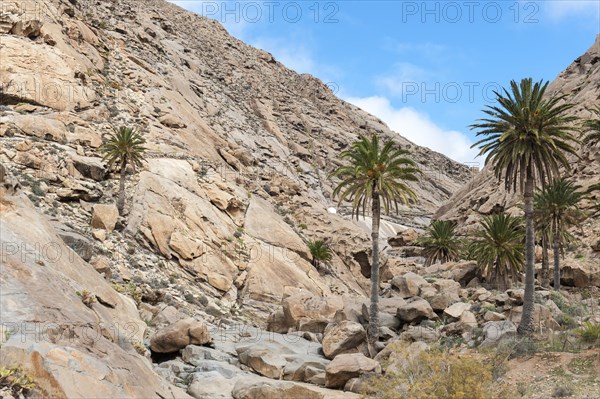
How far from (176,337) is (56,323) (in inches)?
371

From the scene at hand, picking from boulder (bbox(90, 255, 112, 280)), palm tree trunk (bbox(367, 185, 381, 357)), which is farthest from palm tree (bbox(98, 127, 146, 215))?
palm tree trunk (bbox(367, 185, 381, 357))

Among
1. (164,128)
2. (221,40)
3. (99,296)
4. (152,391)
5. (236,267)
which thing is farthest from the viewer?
(221,40)

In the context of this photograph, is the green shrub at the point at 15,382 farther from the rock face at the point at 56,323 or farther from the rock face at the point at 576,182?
the rock face at the point at 576,182

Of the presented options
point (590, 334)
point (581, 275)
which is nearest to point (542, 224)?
point (581, 275)

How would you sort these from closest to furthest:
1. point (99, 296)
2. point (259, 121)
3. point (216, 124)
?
point (99, 296) → point (216, 124) → point (259, 121)

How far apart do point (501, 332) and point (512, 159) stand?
812cm

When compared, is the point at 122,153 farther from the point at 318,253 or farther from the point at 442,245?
the point at 442,245

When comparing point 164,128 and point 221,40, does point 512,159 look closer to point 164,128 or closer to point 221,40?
point 164,128

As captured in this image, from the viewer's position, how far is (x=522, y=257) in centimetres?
3462

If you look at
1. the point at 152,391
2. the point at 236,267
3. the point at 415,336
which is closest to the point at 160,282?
the point at 236,267

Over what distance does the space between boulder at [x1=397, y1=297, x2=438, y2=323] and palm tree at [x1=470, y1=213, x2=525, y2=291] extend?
31.1 feet

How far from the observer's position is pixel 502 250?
112 feet

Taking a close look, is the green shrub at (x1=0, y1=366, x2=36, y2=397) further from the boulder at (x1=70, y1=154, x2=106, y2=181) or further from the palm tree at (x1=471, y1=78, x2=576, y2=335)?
the boulder at (x1=70, y1=154, x2=106, y2=181)

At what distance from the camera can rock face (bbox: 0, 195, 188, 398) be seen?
9.93m
